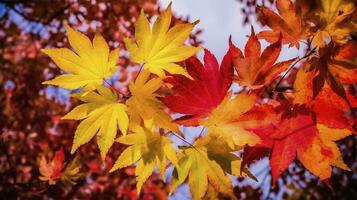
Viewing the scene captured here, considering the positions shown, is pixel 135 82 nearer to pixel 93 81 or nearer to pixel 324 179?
pixel 93 81

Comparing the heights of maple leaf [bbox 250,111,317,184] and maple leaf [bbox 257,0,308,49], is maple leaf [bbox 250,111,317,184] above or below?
below

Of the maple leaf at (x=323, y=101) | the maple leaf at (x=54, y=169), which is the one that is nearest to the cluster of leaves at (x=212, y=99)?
the maple leaf at (x=323, y=101)

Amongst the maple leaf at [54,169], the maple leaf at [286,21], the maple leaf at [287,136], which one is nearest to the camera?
the maple leaf at [287,136]

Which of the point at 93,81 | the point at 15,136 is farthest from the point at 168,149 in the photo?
the point at 15,136

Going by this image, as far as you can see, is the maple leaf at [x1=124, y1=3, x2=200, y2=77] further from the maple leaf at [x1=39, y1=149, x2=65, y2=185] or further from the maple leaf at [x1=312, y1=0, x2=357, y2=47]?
the maple leaf at [x1=39, y1=149, x2=65, y2=185]

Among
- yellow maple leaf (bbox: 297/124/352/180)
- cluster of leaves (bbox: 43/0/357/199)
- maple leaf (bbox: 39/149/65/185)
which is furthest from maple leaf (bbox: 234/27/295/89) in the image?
maple leaf (bbox: 39/149/65/185)

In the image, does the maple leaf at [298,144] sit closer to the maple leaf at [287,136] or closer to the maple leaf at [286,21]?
the maple leaf at [287,136]
